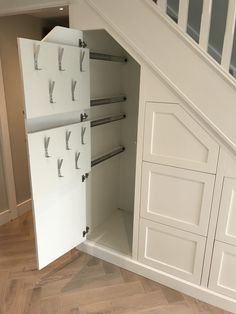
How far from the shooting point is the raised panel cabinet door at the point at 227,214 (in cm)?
159

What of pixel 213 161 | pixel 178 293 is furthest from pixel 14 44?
pixel 178 293

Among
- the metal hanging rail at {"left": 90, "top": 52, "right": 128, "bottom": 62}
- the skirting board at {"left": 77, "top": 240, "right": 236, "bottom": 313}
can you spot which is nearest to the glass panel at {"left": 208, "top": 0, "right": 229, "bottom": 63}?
A: the metal hanging rail at {"left": 90, "top": 52, "right": 128, "bottom": 62}

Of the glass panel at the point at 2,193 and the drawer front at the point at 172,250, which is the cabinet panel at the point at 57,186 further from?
the glass panel at the point at 2,193

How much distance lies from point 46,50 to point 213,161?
48.3 inches

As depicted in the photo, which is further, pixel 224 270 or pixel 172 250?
pixel 172 250

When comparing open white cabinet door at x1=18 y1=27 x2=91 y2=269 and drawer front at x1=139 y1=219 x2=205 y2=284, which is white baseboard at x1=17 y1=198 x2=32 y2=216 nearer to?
open white cabinet door at x1=18 y1=27 x2=91 y2=269

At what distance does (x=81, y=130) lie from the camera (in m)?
1.89

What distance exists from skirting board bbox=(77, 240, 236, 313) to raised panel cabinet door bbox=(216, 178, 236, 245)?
0.47 m

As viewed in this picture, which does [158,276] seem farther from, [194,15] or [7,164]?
[194,15]

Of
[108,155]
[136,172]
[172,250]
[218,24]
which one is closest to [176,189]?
[136,172]

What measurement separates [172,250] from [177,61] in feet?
4.39

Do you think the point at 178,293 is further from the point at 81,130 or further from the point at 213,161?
the point at 81,130

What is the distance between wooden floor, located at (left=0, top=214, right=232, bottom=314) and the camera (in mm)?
1809

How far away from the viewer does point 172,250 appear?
6.30 feet
